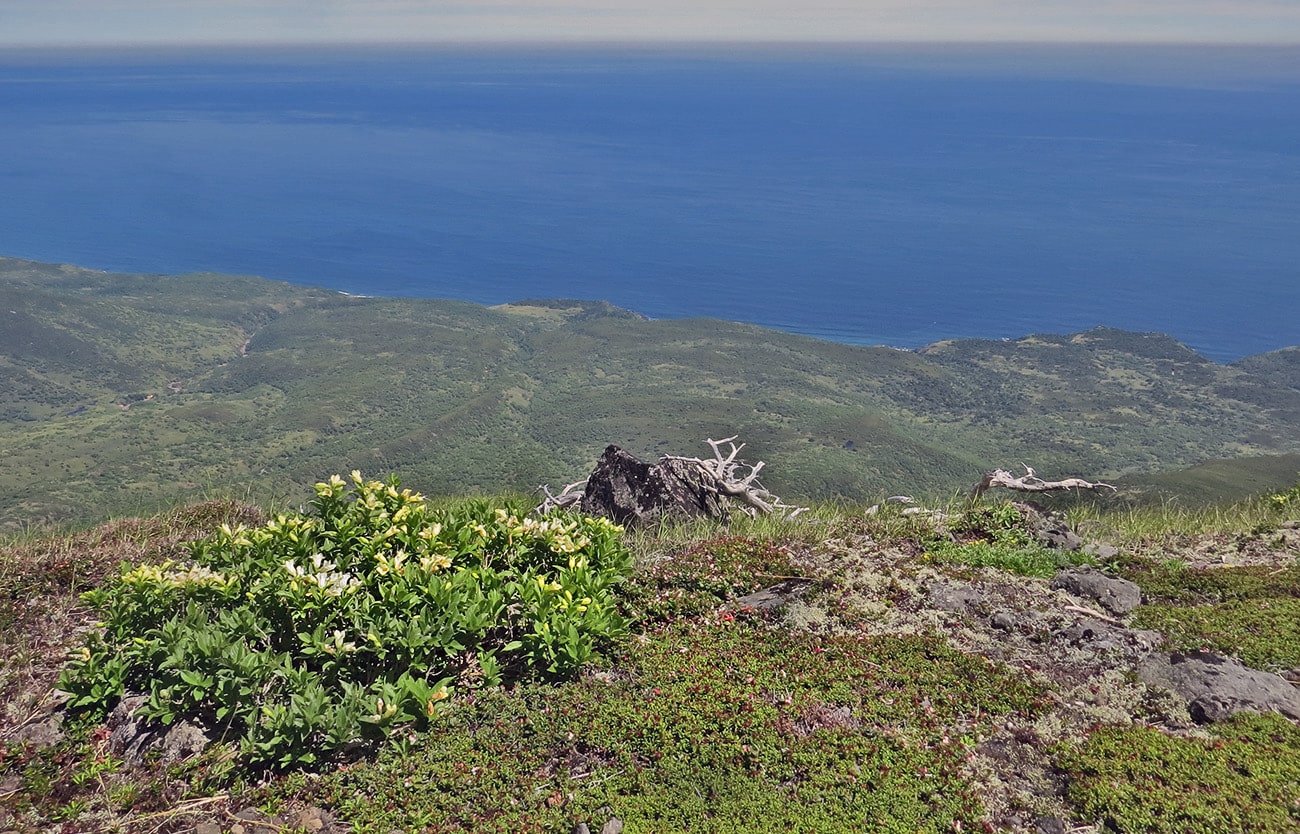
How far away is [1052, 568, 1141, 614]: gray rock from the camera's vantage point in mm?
7035

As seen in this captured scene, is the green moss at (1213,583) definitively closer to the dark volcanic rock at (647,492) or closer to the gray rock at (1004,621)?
the gray rock at (1004,621)

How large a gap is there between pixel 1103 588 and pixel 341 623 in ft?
19.7

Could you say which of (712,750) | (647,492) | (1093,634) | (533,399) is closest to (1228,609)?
(1093,634)

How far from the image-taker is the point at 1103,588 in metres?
7.21

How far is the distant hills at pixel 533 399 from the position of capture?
83812 mm

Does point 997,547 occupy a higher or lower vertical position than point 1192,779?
lower

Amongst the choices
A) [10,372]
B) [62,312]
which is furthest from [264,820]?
[62,312]

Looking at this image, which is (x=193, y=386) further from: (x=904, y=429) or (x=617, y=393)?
(x=904, y=429)

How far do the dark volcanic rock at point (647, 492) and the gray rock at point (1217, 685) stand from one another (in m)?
5.33

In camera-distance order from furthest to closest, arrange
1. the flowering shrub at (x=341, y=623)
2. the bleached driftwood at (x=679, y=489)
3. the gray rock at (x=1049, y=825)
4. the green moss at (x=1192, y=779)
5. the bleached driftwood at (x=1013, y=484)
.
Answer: the bleached driftwood at (x=1013, y=484) < the bleached driftwood at (x=679, y=489) < the flowering shrub at (x=341, y=623) < the gray rock at (x=1049, y=825) < the green moss at (x=1192, y=779)

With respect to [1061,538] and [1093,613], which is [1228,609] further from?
[1061,538]

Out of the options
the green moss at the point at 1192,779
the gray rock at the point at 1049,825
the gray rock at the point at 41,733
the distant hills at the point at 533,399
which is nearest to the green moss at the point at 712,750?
the gray rock at the point at 1049,825

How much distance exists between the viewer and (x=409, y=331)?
14950 cm

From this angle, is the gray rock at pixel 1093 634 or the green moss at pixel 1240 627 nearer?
the green moss at pixel 1240 627
